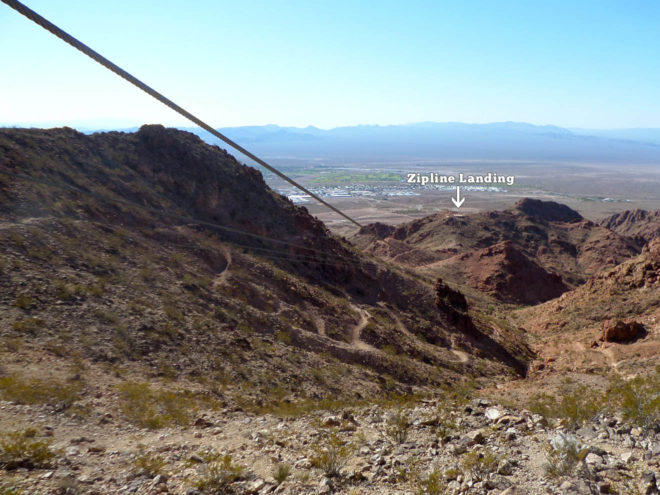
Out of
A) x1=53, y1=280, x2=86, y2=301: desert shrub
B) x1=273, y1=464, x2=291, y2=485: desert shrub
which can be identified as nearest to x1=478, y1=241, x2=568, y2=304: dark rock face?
x1=53, y1=280, x2=86, y2=301: desert shrub

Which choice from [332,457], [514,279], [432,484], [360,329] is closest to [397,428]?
[332,457]

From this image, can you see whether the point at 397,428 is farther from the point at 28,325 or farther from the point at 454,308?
the point at 454,308

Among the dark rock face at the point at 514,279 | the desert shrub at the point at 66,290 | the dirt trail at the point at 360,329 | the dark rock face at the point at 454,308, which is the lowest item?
the dark rock face at the point at 514,279

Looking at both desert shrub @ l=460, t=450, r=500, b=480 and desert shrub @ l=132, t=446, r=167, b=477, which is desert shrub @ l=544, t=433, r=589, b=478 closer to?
desert shrub @ l=460, t=450, r=500, b=480

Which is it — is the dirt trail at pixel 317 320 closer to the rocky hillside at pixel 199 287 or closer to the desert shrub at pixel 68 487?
the rocky hillside at pixel 199 287

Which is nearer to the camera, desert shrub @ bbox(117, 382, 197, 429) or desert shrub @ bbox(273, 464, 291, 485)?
desert shrub @ bbox(273, 464, 291, 485)

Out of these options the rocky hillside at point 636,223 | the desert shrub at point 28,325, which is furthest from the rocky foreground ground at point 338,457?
the rocky hillside at point 636,223
